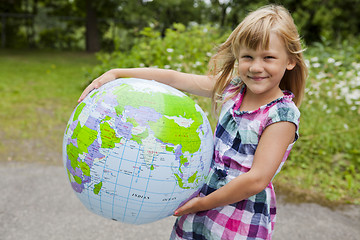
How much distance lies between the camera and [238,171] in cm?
171

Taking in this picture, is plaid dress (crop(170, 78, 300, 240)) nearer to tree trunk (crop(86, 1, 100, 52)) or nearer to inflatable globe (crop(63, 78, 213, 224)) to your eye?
inflatable globe (crop(63, 78, 213, 224))

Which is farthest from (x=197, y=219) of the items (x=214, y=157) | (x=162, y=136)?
(x=162, y=136)

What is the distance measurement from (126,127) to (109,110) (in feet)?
0.39

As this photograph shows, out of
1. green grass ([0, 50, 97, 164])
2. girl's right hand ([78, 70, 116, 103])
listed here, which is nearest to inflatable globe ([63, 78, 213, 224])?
girl's right hand ([78, 70, 116, 103])

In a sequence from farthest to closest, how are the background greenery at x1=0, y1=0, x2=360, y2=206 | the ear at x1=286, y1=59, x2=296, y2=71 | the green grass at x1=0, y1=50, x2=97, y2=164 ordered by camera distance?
the green grass at x1=0, y1=50, x2=97, y2=164 < the background greenery at x1=0, y1=0, x2=360, y2=206 < the ear at x1=286, y1=59, x2=296, y2=71

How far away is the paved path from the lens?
3.19m

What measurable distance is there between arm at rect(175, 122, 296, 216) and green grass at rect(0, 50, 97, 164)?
3.42m

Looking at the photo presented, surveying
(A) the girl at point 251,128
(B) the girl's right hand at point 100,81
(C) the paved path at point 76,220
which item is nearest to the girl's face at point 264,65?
(A) the girl at point 251,128

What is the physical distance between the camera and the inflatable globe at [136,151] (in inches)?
61.8

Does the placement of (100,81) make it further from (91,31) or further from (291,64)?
(91,31)

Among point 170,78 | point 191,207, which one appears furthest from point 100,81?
point 191,207

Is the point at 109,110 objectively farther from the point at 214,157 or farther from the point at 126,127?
the point at 214,157

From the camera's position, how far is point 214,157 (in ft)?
6.06

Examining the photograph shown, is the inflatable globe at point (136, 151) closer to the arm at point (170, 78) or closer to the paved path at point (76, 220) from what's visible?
the arm at point (170, 78)
